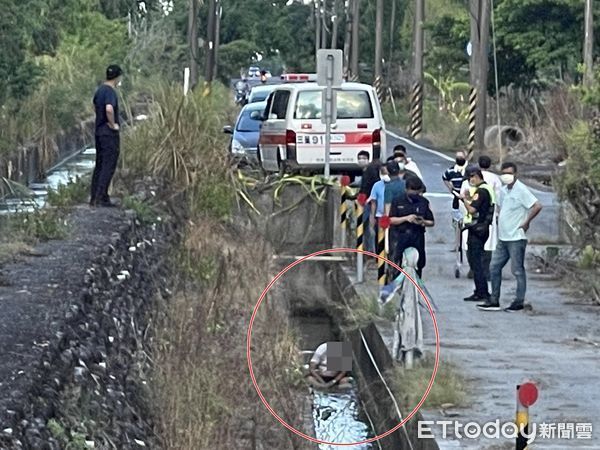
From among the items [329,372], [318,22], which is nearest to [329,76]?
[329,372]

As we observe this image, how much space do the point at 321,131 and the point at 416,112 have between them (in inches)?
1024

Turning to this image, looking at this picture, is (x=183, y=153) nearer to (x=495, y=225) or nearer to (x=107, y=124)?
(x=107, y=124)

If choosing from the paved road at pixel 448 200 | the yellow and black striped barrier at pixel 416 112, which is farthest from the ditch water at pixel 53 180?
the yellow and black striped barrier at pixel 416 112

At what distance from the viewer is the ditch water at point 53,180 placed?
18.6m

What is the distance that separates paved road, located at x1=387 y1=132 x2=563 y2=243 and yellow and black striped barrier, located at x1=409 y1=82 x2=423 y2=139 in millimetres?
9869

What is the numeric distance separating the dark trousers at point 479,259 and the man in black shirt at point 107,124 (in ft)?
14.3

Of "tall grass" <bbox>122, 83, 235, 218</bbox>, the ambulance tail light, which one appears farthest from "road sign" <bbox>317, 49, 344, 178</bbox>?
the ambulance tail light

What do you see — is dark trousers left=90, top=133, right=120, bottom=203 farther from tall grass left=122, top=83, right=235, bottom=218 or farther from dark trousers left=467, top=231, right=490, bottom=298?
tall grass left=122, top=83, right=235, bottom=218

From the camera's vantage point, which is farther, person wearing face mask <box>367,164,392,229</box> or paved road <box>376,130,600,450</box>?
person wearing face mask <box>367,164,392,229</box>

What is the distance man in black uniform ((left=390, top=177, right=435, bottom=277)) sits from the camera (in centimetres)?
1753

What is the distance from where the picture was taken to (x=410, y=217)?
17.5 meters

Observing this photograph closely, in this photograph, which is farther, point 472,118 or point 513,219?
point 472,118

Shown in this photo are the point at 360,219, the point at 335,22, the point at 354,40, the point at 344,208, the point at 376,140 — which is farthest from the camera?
the point at 335,22

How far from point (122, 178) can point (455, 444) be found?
Result: 512 inches
